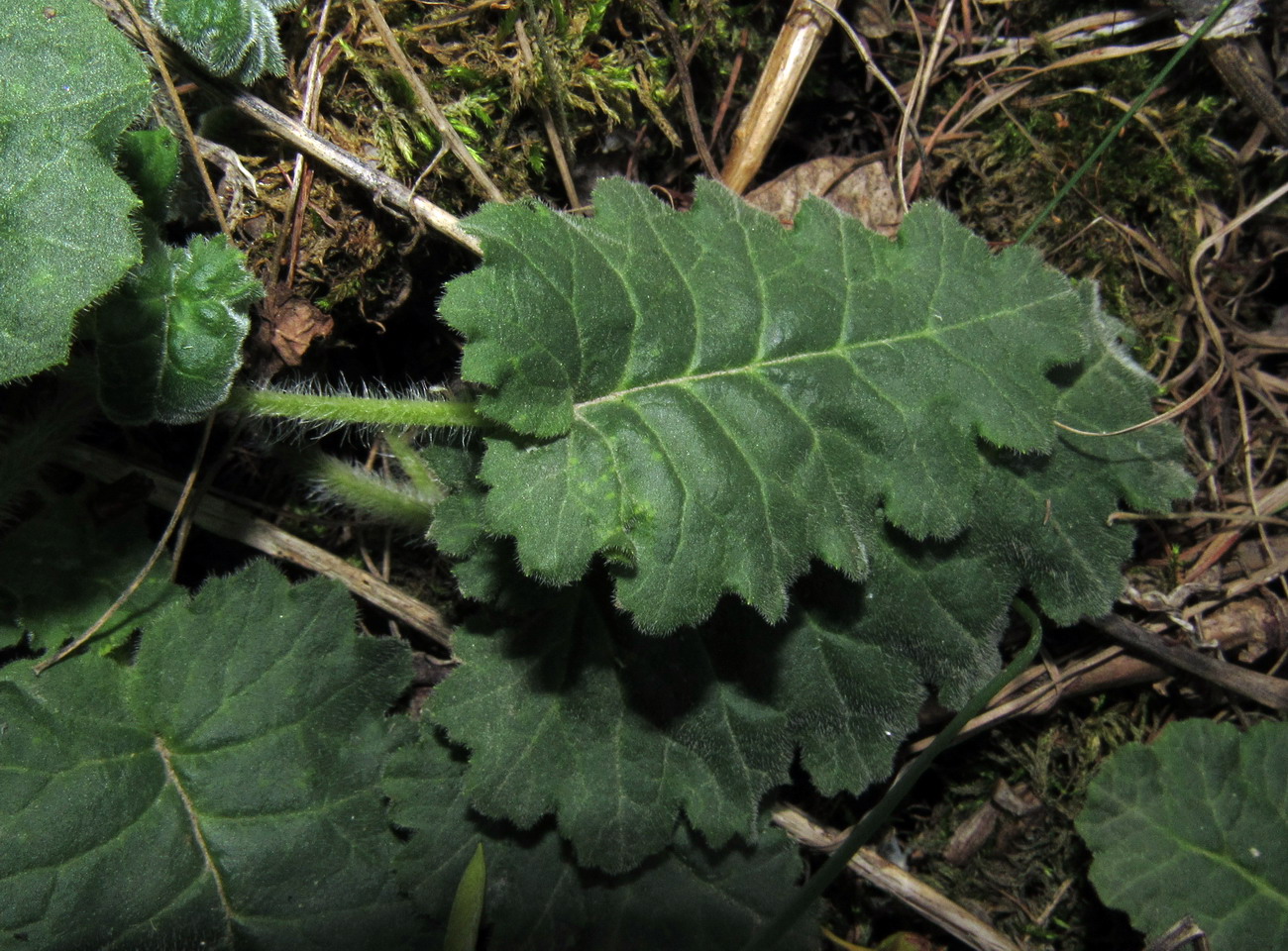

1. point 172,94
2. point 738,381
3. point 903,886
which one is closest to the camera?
point 738,381

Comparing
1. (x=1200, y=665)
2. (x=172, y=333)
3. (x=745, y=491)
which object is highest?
(x=745, y=491)

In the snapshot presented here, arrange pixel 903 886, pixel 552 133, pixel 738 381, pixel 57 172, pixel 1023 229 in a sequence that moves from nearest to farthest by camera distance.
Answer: pixel 57 172 → pixel 738 381 → pixel 552 133 → pixel 903 886 → pixel 1023 229

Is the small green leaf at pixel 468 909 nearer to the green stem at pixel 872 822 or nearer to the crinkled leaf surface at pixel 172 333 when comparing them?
the green stem at pixel 872 822

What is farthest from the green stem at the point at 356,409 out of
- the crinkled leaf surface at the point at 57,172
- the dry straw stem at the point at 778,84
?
the dry straw stem at the point at 778,84

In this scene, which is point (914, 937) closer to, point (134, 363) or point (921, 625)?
point (921, 625)

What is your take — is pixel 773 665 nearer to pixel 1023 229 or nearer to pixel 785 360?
pixel 785 360

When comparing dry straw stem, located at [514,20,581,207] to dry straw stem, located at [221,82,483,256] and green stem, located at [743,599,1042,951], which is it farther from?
green stem, located at [743,599,1042,951]

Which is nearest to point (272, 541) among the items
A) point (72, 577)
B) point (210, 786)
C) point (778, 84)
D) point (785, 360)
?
point (72, 577)
